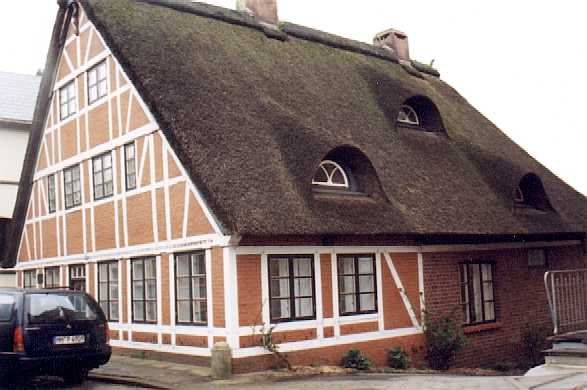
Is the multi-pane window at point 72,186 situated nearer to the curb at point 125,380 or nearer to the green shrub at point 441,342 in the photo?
the curb at point 125,380

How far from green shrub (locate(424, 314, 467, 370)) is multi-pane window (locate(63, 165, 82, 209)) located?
8.85 metres

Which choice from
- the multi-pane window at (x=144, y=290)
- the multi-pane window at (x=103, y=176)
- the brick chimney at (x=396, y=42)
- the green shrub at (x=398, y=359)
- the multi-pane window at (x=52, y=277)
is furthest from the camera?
the brick chimney at (x=396, y=42)

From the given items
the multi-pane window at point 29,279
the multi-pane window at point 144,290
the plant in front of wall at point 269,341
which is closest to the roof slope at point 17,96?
the multi-pane window at point 29,279

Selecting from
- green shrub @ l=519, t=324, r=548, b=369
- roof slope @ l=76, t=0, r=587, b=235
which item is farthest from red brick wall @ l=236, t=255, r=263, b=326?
green shrub @ l=519, t=324, r=548, b=369

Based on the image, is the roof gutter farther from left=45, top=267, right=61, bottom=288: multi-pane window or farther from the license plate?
the license plate

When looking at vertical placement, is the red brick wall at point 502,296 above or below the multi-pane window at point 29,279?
below

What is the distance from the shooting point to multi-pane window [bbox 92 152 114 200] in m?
16.3

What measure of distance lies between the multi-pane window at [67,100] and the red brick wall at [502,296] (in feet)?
31.0

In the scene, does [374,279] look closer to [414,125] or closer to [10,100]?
[414,125]

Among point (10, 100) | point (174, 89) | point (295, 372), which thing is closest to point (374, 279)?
point (295, 372)

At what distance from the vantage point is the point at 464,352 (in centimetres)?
1580

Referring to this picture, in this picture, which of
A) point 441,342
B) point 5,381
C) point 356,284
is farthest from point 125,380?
point 441,342

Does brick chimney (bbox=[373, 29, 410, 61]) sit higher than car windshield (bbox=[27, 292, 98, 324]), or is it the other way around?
brick chimney (bbox=[373, 29, 410, 61])

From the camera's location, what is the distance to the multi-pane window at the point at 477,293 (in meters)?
16.4
